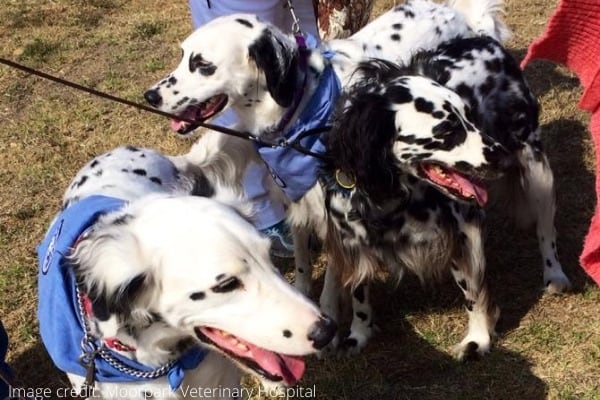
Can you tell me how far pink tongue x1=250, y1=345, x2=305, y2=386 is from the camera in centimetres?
232

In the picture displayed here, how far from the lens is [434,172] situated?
323cm

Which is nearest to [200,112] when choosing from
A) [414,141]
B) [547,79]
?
[414,141]

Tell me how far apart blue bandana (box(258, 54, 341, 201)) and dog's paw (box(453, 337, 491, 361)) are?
1.08 metres

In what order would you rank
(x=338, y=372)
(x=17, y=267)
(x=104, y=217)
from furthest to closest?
(x=17, y=267), (x=338, y=372), (x=104, y=217)

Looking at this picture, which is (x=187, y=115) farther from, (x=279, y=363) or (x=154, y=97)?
(x=279, y=363)

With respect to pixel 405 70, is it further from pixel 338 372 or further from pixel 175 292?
pixel 175 292

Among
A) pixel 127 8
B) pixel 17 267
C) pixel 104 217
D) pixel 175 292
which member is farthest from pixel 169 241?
pixel 127 8

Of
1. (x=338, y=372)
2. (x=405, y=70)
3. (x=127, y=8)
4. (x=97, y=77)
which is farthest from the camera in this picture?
(x=127, y=8)

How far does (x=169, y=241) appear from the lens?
2268 mm

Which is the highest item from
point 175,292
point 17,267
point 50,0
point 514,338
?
point 175,292

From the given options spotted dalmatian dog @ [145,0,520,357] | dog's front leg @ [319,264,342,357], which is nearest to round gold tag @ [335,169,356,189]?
spotted dalmatian dog @ [145,0,520,357]

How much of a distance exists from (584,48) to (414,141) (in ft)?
2.44

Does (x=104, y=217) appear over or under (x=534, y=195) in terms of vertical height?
over

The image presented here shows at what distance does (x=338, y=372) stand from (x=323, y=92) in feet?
4.45
